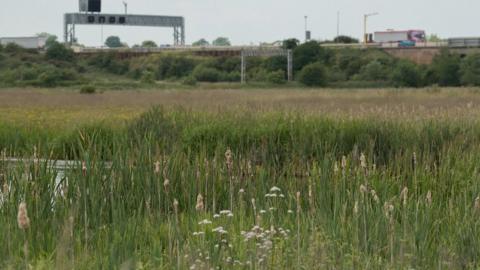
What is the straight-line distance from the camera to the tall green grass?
557 cm

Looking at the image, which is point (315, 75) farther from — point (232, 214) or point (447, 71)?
point (232, 214)

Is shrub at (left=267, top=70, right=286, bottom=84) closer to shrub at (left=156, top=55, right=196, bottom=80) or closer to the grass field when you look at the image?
shrub at (left=156, top=55, right=196, bottom=80)

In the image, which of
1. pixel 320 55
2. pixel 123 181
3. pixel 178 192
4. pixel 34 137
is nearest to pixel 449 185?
pixel 178 192

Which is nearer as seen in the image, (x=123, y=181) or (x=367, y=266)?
(x=367, y=266)

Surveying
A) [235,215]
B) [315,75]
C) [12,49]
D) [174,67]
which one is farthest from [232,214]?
[12,49]

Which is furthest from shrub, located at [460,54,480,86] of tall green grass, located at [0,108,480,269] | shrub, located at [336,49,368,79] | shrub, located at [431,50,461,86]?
tall green grass, located at [0,108,480,269]

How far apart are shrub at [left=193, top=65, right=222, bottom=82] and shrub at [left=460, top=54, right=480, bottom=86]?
79.5 feet

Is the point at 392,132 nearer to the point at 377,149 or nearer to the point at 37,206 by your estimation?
the point at 377,149

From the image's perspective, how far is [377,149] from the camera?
13078 millimetres

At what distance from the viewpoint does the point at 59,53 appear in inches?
3415

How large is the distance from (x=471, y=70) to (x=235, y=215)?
213ft

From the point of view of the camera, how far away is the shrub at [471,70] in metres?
66.8

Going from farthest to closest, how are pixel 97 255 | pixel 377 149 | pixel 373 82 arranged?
pixel 373 82
pixel 377 149
pixel 97 255

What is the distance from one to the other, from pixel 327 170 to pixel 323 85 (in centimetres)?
6425
